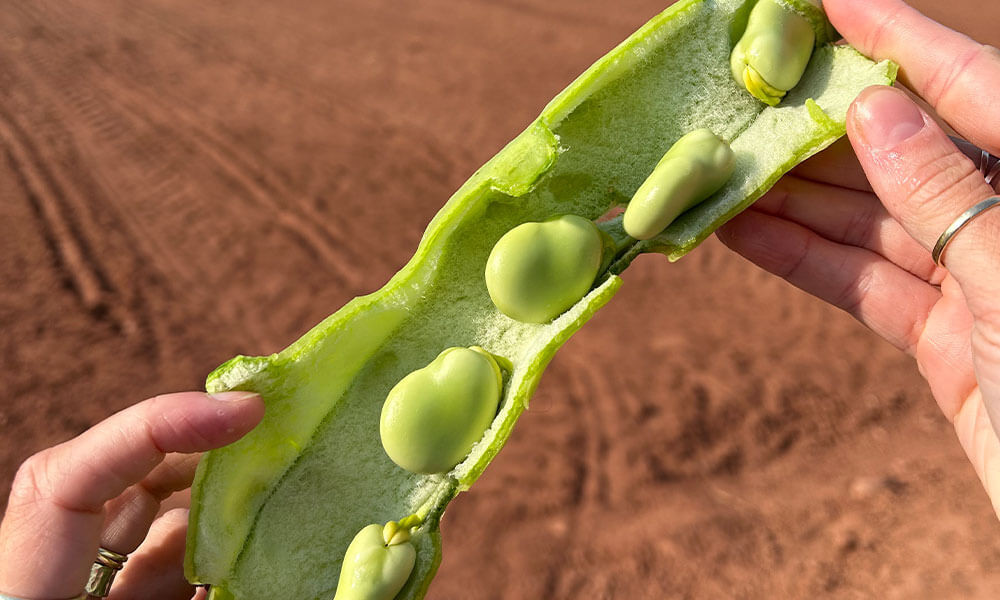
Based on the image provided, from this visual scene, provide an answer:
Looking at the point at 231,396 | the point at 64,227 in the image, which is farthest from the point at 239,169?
the point at 231,396

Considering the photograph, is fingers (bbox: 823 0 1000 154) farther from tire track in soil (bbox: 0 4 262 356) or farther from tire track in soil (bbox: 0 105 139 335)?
tire track in soil (bbox: 0 105 139 335)

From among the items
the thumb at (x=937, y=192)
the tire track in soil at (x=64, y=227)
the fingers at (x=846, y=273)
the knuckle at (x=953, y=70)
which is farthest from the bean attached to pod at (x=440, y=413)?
the tire track in soil at (x=64, y=227)

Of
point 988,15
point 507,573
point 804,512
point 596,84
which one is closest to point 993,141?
point 596,84

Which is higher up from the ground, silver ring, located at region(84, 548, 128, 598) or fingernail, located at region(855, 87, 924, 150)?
fingernail, located at region(855, 87, 924, 150)

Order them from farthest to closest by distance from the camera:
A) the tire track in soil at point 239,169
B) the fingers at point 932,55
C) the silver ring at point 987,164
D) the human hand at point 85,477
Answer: the tire track in soil at point 239,169, the silver ring at point 987,164, the fingers at point 932,55, the human hand at point 85,477

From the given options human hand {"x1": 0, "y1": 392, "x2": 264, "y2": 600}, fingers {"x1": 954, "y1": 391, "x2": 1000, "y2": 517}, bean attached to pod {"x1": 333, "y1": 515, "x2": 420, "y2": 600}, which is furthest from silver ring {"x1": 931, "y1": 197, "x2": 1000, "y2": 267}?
human hand {"x1": 0, "y1": 392, "x2": 264, "y2": 600}

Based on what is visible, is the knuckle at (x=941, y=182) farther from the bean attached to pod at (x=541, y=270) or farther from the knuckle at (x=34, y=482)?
the knuckle at (x=34, y=482)
